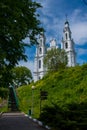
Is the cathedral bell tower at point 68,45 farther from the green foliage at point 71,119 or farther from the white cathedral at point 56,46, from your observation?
the green foliage at point 71,119

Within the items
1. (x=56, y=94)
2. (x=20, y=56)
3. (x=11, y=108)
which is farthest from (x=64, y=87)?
(x=20, y=56)

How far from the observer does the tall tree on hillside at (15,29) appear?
1431 cm

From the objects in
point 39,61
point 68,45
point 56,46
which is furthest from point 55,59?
point 39,61

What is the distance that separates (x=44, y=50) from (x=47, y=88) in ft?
256

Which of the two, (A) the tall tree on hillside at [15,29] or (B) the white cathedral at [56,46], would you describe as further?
(B) the white cathedral at [56,46]

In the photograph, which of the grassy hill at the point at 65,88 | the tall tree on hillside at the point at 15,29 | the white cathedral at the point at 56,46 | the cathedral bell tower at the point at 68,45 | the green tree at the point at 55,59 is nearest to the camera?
the tall tree on hillside at the point at 15,29

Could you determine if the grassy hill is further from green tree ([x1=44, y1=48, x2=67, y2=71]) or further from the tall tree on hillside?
green tree ([x1=44, y1=48, x2=67, y2=71])

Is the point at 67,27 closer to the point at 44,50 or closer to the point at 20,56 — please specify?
the point at 44,50

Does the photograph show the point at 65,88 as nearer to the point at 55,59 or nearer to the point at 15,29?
the point at 15,29

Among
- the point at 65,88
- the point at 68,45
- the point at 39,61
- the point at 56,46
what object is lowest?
the point at 65,88

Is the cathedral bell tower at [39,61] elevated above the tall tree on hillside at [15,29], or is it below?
above

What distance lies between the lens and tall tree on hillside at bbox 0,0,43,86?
14312 millimetres

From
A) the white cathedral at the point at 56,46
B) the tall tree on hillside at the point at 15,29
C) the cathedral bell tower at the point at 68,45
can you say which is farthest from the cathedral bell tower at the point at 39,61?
the tall tree on hillside at the point at 15,29

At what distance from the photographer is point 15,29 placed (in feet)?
48.9
